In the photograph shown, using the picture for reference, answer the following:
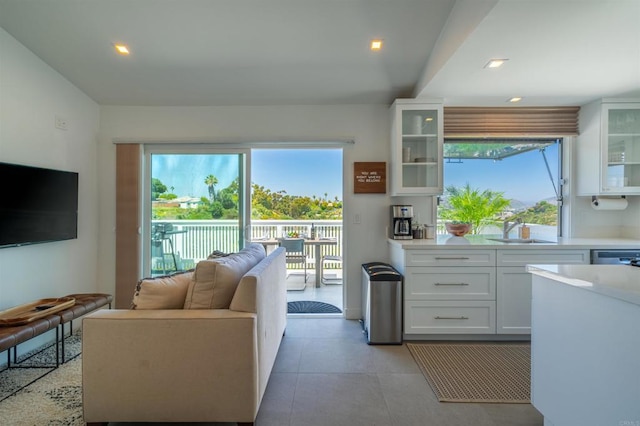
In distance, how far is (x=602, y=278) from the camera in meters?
1.29

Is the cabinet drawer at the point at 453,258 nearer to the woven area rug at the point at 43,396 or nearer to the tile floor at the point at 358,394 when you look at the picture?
the tile floor at the point at 358,394

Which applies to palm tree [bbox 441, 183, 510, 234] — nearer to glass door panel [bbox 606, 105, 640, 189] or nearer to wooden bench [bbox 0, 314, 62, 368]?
glass door panel [bbox 606, 105, 640, 189]

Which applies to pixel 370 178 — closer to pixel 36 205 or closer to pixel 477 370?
pixel 477 370

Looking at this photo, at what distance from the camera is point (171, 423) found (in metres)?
1.67

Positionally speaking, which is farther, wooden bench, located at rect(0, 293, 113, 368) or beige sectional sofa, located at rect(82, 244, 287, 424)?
wooden bench, located at rect(0, 293, 113, 368)

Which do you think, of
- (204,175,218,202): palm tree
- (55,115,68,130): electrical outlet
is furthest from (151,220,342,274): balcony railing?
(55,115,68,130): electrical outlet

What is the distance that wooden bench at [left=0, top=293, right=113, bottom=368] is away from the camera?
1854mm

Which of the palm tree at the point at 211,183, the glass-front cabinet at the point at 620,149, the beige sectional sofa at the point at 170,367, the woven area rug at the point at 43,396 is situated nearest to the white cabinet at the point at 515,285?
the glass-front cabinet at the point at 620,149

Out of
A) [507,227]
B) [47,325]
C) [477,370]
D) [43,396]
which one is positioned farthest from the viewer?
[507,227]

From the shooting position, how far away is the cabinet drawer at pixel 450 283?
2668 mm

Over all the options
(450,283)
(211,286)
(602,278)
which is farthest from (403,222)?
(211,286)

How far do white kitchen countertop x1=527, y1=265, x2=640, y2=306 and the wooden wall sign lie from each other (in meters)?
1.84

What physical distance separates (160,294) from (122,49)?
2.25 m

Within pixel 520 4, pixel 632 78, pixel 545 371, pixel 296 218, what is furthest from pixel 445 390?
pixel 296 218
